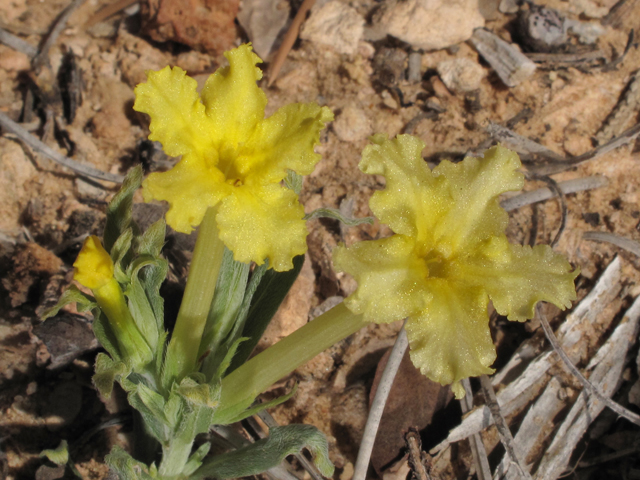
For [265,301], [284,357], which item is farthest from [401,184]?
[265,301]

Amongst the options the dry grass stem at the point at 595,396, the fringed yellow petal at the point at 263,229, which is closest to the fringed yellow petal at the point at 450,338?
the fringed yellow petal at the point at 263,229

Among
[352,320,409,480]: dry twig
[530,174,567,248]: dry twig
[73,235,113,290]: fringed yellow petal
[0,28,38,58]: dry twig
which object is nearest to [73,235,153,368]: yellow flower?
[73,235,113,290]: fringed yellow petal

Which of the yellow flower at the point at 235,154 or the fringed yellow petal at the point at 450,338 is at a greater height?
the yellow flower at the point at 235,154

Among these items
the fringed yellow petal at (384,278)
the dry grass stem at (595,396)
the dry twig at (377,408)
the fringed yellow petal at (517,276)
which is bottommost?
the dry grass stem at (595,396)

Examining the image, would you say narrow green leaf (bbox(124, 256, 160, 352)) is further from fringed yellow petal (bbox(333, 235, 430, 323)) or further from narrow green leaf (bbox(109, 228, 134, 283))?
fringed yellow petal (bbox(333, 235, 430, 323))

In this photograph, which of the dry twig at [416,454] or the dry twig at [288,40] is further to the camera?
the dry twig at [288,40]

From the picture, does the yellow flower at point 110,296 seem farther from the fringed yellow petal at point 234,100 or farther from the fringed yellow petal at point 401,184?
the fringed yellow petal at point 401,184

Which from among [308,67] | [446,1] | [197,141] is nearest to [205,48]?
[308,67]

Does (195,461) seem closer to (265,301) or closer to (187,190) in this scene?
(265,301)
